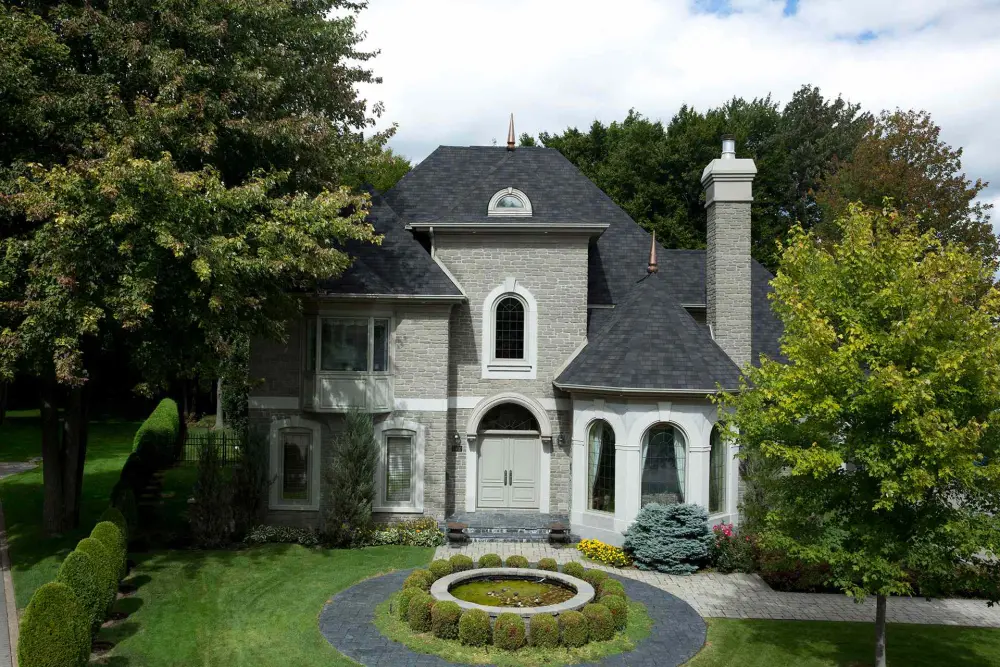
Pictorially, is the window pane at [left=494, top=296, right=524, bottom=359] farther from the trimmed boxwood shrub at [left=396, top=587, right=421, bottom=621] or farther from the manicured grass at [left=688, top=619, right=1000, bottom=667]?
the manicured grass at [left=688, top=619, right=1000, bottom=667]

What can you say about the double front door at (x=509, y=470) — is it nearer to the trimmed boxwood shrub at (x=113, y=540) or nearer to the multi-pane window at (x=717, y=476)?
the multi-pane window at (x=717, y=476)

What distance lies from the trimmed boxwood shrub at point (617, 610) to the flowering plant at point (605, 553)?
4.30 meters

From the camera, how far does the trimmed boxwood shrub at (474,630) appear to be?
12.1 metres

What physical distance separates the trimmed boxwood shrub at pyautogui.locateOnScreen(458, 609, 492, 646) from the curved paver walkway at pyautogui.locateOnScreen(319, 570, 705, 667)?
1.90 ft

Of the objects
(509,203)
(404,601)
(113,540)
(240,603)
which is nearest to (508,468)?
(509,203)

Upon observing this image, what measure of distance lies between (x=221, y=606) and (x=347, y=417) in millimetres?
5799

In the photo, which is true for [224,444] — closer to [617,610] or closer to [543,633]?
[543,633]

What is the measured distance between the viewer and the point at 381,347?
19875mm

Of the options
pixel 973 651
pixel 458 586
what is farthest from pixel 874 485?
pixel 458 586

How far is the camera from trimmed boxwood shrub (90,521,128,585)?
13422 millimetres

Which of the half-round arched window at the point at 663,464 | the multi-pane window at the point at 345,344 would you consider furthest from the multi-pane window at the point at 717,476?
the multi-pane window at the point at 345,344

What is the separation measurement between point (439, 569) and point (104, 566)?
606 cm

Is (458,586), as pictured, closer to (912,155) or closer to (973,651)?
(973,651)

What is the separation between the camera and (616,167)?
43.4 meters
